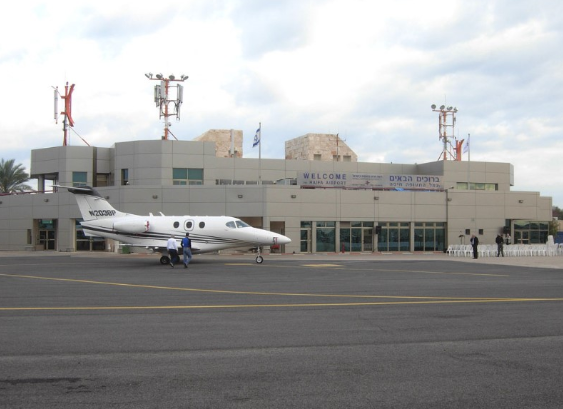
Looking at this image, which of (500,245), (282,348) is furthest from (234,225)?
(282,348)

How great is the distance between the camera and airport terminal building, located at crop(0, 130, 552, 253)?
41.2 meters

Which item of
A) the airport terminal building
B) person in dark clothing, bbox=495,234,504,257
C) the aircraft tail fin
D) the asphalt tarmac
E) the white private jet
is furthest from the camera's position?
the airport terminal building

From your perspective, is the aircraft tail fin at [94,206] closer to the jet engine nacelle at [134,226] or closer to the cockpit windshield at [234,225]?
the jet engine nacelle at [134,226]

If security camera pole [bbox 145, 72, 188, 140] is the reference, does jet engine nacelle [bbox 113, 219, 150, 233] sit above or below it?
below

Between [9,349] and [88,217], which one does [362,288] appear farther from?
[88,217]

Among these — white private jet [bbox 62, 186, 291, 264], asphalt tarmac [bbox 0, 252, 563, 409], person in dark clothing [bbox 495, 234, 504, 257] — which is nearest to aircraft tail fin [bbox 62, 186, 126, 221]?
white private jet [bbox 62, 186, 291, 264]

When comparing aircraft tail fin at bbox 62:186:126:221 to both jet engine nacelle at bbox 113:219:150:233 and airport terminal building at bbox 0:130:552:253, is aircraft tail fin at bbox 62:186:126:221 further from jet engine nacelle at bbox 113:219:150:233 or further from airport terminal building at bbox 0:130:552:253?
airport terminal building at bbox 0:130:552:253

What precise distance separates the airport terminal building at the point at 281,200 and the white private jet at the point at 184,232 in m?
8.74

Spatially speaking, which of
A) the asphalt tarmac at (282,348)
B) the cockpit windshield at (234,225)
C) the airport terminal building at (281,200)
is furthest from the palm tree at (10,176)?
the asphalt tarmac at (282,348)

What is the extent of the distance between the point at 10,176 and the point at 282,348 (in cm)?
5397

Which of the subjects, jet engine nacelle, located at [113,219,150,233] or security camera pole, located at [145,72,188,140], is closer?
jet engine nacelle, located at [113,219,150,233]

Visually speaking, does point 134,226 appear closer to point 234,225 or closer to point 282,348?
point 234,225

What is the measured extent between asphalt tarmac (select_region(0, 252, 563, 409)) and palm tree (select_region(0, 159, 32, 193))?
42.8 metres

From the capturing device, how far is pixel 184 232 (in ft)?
103
